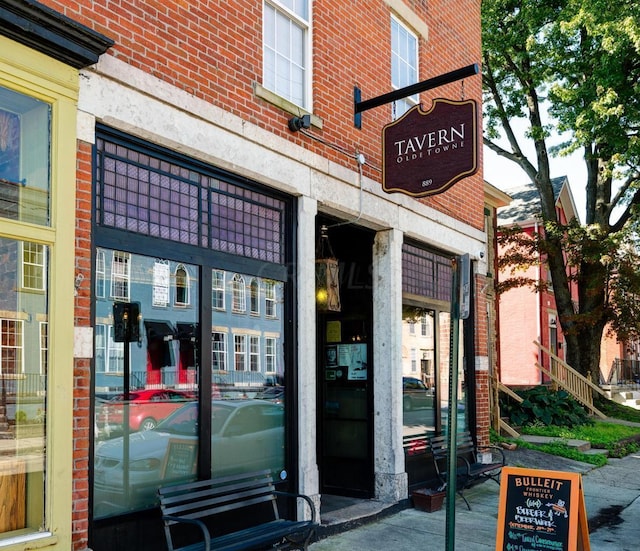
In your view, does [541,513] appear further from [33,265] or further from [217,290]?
[33,265]

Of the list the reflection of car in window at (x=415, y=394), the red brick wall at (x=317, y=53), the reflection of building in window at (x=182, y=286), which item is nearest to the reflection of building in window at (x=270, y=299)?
the reflection of building in window at (x=182, y=286)

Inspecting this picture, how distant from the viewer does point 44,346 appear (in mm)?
4723

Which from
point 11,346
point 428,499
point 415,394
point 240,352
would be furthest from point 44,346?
point 415,394

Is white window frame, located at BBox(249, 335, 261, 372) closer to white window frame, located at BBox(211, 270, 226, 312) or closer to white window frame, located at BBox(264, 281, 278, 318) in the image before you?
white window frame, located at BBox(264, 281, 278, 318)

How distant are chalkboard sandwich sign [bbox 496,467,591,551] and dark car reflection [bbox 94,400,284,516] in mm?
2368

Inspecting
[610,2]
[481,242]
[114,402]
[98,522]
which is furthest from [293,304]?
[610,2]

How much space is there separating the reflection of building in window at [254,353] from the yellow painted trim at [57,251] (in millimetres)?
2295

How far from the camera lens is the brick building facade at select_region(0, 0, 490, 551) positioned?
16.7 feet

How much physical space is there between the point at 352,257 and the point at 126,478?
4863 millimetres

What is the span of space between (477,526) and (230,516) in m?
3.30

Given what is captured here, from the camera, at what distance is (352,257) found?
947 centimetres

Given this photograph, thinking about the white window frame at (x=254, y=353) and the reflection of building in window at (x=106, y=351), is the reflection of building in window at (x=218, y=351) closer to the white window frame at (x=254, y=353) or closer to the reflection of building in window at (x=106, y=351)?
the white window frame at (x=254, y=353)

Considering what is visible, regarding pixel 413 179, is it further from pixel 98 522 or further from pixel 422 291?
pixel 98 522

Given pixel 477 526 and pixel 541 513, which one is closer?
pixel 541 513
